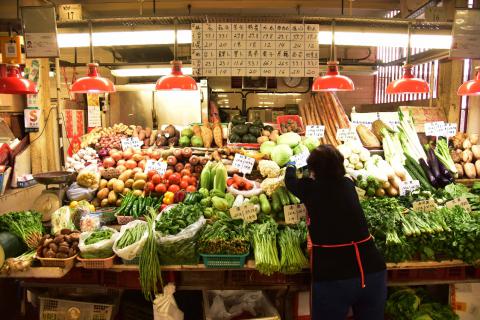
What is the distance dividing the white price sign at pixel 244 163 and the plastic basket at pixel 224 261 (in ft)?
5.04

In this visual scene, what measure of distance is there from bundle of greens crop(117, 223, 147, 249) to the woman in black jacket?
167 centimetres

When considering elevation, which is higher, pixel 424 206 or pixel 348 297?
pixel 424 206

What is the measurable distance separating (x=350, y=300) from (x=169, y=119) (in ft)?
25.7

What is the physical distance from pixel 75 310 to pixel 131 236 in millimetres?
1107

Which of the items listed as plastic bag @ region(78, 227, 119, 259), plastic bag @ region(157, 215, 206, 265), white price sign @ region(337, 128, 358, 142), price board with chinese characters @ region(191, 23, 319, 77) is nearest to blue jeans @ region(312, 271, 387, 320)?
plastic bag @ region(157, 215, 206, 265)

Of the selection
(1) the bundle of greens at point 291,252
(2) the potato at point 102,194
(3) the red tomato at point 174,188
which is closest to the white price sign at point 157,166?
(3) the red tomato at point 174,188

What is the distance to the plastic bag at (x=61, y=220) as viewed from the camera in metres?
4.04

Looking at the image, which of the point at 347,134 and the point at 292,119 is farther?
the point at 292,119

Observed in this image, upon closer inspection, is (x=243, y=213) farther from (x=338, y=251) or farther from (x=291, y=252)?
(x=338, y=251)

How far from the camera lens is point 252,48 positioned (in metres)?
4.92

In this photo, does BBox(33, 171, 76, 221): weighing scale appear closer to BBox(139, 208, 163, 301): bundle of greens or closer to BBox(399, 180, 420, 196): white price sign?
BBox(139, 208, 163, 301): bundle of greens

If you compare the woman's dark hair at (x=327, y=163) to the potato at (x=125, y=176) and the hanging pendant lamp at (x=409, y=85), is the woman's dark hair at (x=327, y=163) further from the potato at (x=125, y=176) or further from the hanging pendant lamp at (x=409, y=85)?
the potato at (x=125, y=176)

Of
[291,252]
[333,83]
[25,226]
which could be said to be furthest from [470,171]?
[25,226]

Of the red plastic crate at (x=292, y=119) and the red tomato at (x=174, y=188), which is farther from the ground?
the red plastic crate at (x=292, y=119)
